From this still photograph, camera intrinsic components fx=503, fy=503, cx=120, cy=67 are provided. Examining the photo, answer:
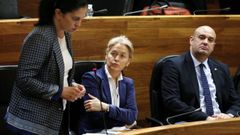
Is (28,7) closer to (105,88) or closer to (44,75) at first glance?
(105,88)

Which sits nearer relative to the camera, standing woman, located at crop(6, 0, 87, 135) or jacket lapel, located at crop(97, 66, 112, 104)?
standing woman, located at crop(6, 0, 87, 135)

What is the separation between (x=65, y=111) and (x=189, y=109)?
0.65m

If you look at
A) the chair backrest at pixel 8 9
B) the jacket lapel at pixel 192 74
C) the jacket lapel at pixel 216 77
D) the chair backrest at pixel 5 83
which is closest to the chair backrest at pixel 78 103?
the chair backrest at pixel 5 83

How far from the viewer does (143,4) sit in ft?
11.8

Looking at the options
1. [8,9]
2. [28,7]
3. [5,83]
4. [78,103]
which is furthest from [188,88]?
[28,7]

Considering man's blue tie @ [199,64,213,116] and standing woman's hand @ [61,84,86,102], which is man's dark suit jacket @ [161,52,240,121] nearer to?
man's blue tie @ [199,64,213,116]

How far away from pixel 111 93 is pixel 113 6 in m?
1.04

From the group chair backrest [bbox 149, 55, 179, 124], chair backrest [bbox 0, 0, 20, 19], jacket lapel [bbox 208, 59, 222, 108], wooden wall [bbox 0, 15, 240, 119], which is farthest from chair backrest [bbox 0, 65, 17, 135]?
chair backrest [bbox 0, 0, 20, 19]

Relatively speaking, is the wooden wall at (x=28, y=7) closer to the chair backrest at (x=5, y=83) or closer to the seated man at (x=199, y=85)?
the seated man at (x=199, y=85)

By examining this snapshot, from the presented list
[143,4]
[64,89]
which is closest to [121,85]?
[64,89]

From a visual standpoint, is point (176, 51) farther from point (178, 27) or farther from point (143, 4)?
point (143, 4)

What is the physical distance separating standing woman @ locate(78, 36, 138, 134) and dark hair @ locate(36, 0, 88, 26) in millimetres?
446

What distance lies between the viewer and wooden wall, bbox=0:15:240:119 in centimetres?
239

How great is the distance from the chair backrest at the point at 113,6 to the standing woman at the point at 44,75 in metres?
1.33
